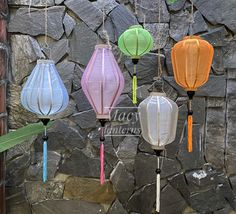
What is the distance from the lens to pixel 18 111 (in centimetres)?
190

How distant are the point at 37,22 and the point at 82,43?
0.31m

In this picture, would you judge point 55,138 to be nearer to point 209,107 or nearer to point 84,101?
point 84,101

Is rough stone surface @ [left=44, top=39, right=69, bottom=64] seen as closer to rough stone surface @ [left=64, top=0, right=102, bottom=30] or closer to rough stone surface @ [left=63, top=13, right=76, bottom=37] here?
rough stone surface @ [left=63, top=13, right=76, bottom=37]

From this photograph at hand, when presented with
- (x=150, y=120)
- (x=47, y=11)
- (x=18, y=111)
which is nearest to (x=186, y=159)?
(x=150, y=120)

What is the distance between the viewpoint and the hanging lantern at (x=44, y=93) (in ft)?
4.19

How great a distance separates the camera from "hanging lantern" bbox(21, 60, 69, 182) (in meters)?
1.28

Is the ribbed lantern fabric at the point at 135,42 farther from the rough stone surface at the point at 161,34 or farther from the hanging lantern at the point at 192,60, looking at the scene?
the rough stone surface at the point at 161,34

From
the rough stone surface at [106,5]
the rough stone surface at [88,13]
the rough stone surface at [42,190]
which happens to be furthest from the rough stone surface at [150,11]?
the rough stone surface at [42,190]

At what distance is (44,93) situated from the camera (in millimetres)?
1273

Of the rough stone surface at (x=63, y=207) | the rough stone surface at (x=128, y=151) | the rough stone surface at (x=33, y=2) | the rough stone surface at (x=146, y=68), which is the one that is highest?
the rough stone surface at (x=33, y=2)

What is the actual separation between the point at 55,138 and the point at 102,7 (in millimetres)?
865

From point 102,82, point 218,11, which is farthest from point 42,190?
point 218,11

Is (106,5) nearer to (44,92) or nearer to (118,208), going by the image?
(44,92)

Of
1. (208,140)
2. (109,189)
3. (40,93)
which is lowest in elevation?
(109,189)
